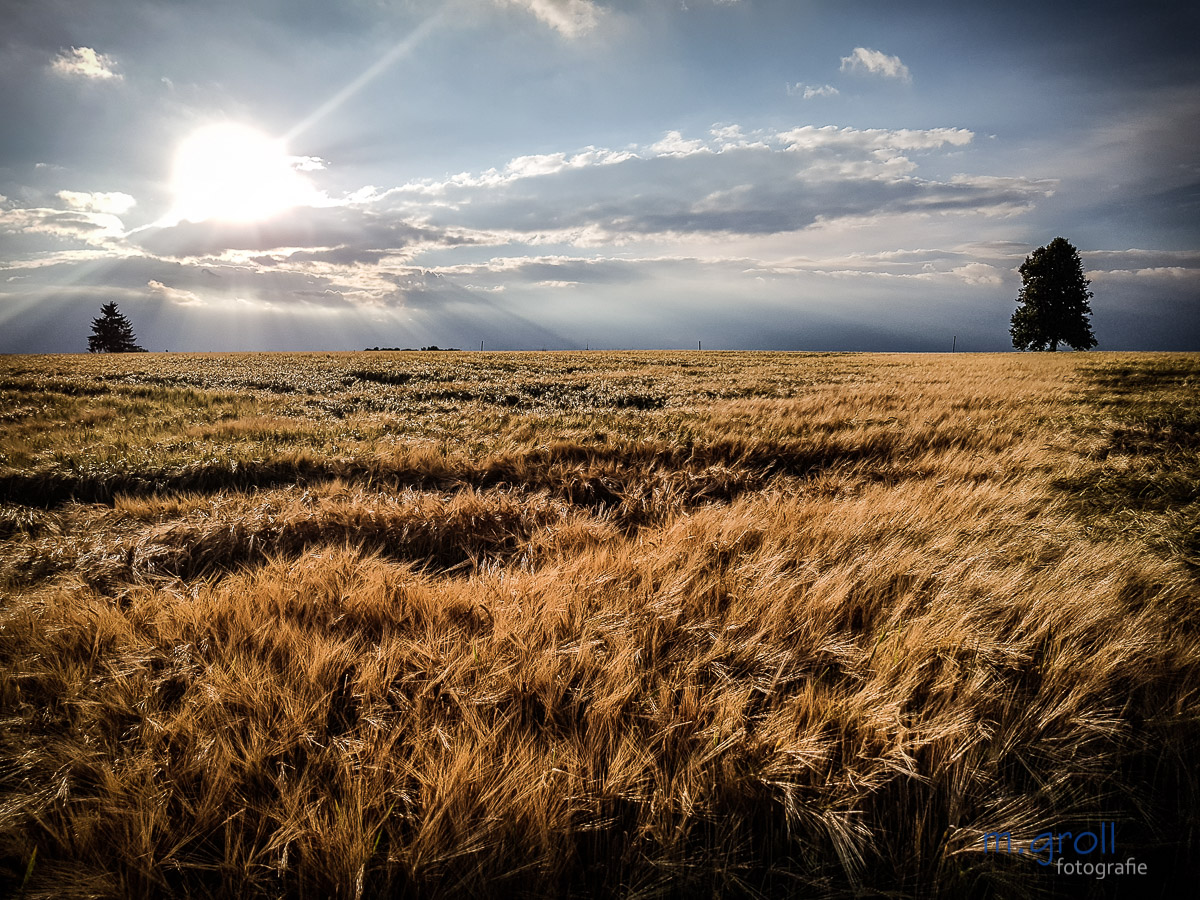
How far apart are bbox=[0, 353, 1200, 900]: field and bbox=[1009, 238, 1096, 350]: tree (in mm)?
74886

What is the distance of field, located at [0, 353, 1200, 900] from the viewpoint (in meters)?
1.35

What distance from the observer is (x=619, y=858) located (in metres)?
1.36

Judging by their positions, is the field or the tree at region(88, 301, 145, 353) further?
the tree at region(88, 301, 145, 353)

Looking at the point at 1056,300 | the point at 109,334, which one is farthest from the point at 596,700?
the point at 109,334

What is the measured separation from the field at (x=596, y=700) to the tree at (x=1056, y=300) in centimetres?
7489

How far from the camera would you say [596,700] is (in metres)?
1.86

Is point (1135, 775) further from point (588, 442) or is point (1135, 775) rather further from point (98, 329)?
point (98, 329)

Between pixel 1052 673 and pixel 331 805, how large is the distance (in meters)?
2.77

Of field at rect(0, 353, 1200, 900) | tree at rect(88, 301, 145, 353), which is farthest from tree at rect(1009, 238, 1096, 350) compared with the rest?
tree at rect(88, 301, 145, 353)

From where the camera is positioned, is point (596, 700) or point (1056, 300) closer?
point (596, 700)

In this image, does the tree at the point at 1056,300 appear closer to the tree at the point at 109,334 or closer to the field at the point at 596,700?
the field at the point at 596,700

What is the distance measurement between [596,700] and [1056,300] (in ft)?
268

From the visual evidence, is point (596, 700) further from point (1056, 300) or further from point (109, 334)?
point (109, 334)

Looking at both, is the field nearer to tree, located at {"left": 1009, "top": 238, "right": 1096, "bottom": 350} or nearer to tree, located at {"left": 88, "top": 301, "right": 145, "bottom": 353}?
tree, located at {"left": 1009, "top": 238, "right": 1096, "bottom": 350}
